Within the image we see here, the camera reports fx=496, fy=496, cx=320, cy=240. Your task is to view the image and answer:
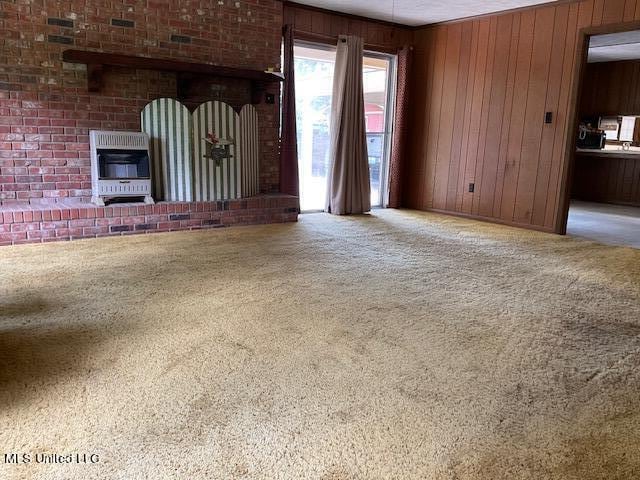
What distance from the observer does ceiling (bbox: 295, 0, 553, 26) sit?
5.32 meters

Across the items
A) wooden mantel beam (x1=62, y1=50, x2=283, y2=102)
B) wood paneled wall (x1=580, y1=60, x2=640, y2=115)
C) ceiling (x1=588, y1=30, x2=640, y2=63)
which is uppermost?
ceiling (x1=588, y1=30, x2=640, y2=63)

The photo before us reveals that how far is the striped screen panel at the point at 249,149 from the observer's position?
512cm

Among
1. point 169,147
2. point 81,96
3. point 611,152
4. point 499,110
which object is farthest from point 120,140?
point 611,152

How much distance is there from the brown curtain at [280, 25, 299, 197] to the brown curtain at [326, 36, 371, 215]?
60 centimetres

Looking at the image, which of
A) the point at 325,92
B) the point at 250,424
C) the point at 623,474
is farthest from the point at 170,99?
the point at 623,474

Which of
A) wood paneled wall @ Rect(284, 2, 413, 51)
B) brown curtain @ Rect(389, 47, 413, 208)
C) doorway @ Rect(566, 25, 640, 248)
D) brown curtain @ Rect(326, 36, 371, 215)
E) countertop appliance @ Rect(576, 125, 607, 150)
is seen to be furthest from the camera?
countertop appliance @ Rect(576, 125, 607, 150)

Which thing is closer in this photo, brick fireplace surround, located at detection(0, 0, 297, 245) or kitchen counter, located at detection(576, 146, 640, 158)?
brick fireplace surround, located at detection(0, 0, 297, 245)

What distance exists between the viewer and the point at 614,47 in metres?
7.24

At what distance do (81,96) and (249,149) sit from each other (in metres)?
1.64

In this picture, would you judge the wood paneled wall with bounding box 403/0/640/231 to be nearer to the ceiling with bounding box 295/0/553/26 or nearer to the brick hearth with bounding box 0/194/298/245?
the ceiling with bounding box 295/0/553/26

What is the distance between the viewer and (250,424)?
5.56ft

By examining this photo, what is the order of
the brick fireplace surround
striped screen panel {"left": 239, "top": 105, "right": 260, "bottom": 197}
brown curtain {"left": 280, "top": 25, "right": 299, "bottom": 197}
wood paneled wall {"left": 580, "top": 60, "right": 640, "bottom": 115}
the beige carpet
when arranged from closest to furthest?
the beige carpet → the brick fireplace surround → striped screen panel {"left": 239, "top": 105, "right": 260, "bottom": 197} → brown curtain {"left": 280, "top": 25, "right": 299, "bottom": 197} → wood paneled wall {"left": 580, "top": 60, "right": 640, "bottom": 115}

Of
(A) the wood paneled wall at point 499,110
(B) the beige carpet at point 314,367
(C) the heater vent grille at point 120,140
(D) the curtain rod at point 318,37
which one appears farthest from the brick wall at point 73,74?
(A) the wood paneled wall at point 499,110

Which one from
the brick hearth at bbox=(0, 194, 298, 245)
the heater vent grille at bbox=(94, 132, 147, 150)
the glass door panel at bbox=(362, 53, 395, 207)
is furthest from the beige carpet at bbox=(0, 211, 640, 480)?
the glass door panel at bbox=(362, 53, 395, 207)
